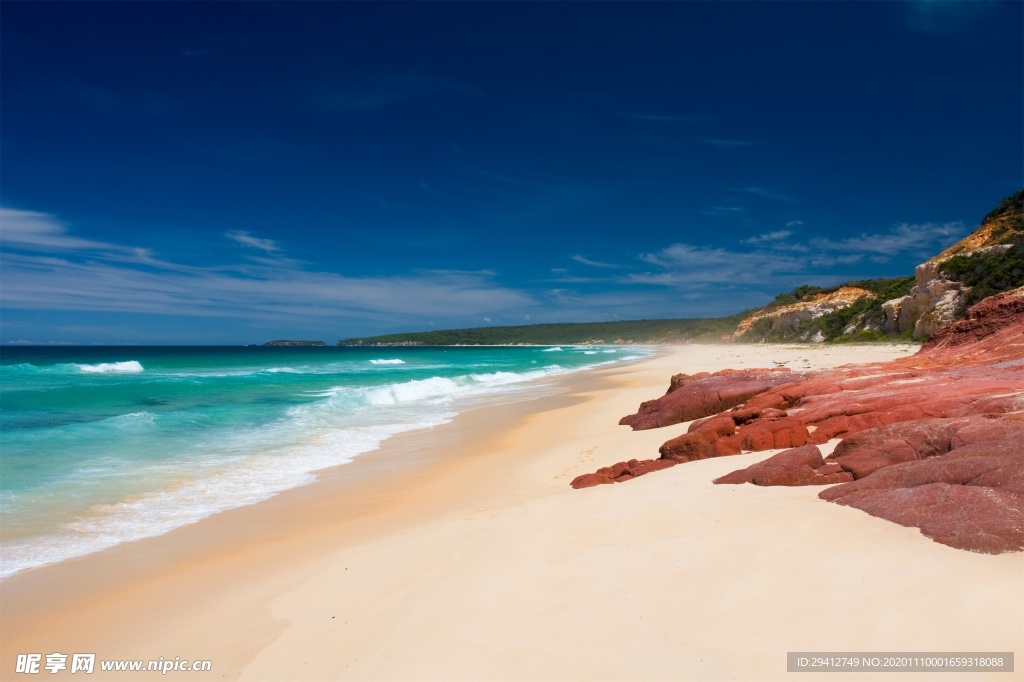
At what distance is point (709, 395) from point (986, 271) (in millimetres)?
30311

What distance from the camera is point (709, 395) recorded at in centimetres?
1240

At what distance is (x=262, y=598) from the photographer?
17.2 ft

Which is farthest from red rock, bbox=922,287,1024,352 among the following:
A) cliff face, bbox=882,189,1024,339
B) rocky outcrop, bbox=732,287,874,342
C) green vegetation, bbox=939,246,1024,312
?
rocky outcrop, bbox=732,287,874,342

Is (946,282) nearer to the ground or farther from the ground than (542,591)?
farther from the ground

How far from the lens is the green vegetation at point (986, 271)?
96.7 ft

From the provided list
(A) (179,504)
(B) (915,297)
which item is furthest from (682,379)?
(B) (915,297)

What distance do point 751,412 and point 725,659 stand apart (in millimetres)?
6903

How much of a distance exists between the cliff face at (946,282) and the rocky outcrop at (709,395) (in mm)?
25336

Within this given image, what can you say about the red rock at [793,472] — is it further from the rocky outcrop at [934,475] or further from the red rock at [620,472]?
the red rock at [620,472]

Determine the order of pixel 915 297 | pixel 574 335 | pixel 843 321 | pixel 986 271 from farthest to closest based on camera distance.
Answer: pixel 574 335 → pixel 843 321 → pixel 915 297 → pixel 986 271

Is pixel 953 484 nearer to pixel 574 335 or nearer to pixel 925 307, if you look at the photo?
pixel 925 307

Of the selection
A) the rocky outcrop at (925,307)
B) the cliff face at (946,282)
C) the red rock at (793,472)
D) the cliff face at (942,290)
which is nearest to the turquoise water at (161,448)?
the red rock at (793,472)

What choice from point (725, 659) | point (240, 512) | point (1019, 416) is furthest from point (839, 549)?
point (240, 512)

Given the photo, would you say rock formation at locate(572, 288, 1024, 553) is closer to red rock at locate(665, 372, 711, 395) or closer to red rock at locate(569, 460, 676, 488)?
red rock at locate(569, 460, 676, 488)
